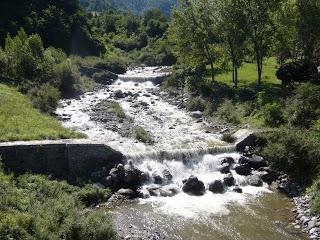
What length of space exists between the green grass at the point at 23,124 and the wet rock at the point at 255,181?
11.8 m

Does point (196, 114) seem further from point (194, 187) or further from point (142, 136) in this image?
point (194, 187)

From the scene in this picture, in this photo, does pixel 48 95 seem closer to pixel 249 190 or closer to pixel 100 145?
pixel 100 145

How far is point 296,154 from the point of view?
89.1 ft

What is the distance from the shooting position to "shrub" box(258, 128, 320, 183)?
26516 mm

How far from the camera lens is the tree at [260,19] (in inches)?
1626

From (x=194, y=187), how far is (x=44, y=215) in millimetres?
10594

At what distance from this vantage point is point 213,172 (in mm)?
28859

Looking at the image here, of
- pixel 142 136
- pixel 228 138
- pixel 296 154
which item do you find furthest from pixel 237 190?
pixel 142 136

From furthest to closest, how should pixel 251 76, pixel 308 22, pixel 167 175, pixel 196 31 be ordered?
pixel 251 76
pixel 196 31
pixel 308 22
pixel 167 175

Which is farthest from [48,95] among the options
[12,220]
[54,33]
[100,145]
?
[54,33]

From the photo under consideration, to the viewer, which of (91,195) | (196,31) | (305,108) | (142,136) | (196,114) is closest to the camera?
(91,195)

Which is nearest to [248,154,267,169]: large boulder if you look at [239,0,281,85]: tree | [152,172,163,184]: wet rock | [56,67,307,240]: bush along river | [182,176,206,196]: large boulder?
[56,67,307,240]: bush along river

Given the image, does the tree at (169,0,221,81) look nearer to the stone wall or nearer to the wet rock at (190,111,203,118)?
the wet rock at (190,111,203,118)

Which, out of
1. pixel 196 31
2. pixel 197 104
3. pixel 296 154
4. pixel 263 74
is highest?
pixel 196 31
